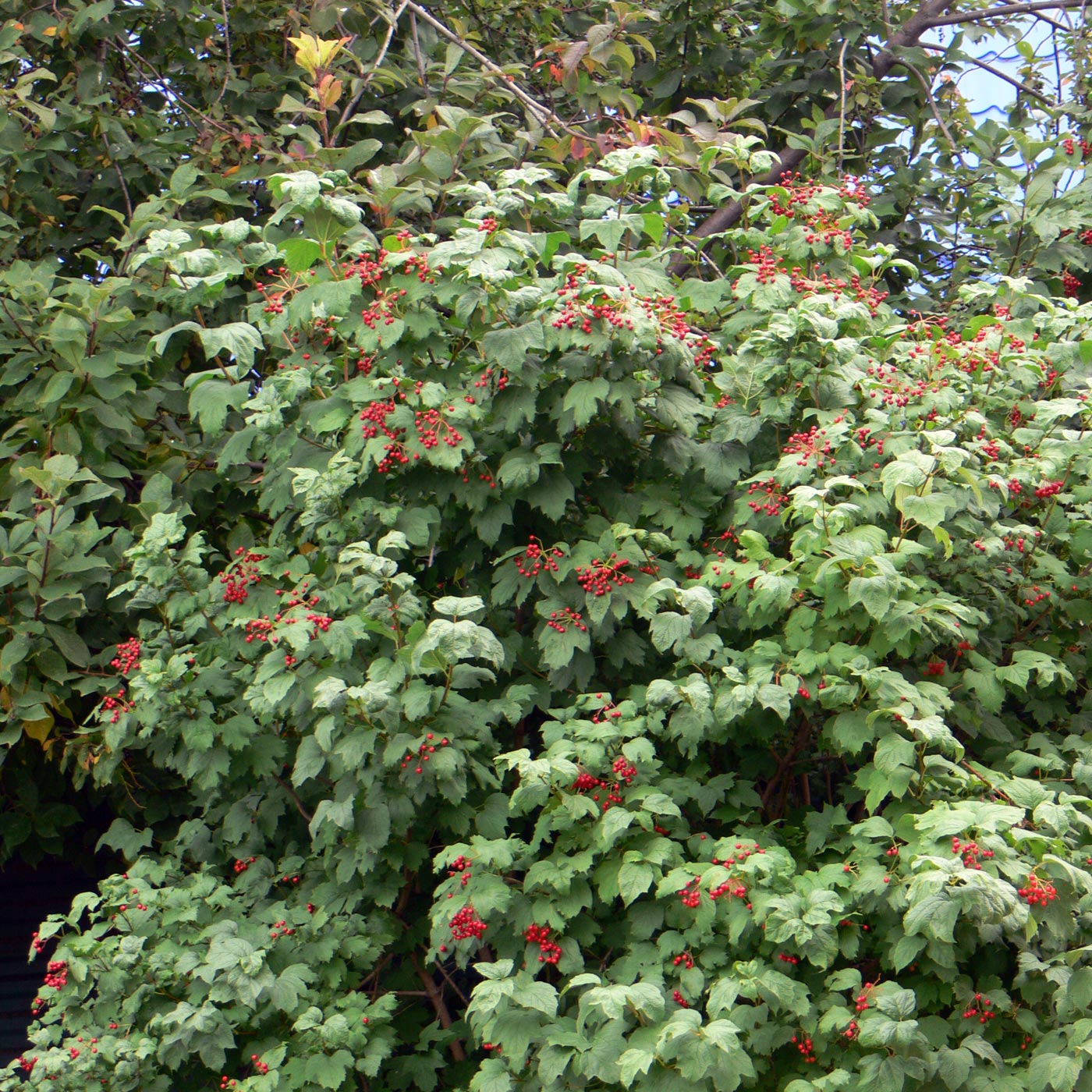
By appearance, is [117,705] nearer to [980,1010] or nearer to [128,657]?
[128,657]

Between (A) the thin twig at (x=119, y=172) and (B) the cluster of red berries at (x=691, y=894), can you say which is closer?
(B) the cluster of red berries at (x=691, y=894)

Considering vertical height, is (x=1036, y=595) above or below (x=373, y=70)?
below

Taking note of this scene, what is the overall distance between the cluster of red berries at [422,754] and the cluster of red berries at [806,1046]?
1.23 metres

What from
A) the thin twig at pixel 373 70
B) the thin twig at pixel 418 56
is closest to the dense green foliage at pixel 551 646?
the thin twig at pixel 373 70

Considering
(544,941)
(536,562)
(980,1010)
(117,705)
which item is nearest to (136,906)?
(117,705)

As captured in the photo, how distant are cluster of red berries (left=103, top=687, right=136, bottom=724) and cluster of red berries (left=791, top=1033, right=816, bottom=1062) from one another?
2274 millimetres

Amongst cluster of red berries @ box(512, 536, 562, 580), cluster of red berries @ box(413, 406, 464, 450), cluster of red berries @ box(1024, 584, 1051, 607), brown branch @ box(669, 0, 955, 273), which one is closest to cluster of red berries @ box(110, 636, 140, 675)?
cluster of red berries @ box(413, 406, 464, 450)

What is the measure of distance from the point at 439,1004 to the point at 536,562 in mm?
1535

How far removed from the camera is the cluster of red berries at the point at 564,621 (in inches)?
151

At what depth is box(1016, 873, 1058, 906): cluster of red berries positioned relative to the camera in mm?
2936

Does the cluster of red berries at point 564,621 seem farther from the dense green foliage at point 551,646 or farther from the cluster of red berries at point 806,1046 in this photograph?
the cluster of red berries at point 806,1046

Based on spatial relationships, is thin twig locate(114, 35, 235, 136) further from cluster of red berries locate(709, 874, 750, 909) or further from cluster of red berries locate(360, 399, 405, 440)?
cluster of red berries locate(709, 874, 750, 909)

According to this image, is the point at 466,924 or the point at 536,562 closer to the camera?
the point at 466,924

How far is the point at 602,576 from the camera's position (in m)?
3.80
